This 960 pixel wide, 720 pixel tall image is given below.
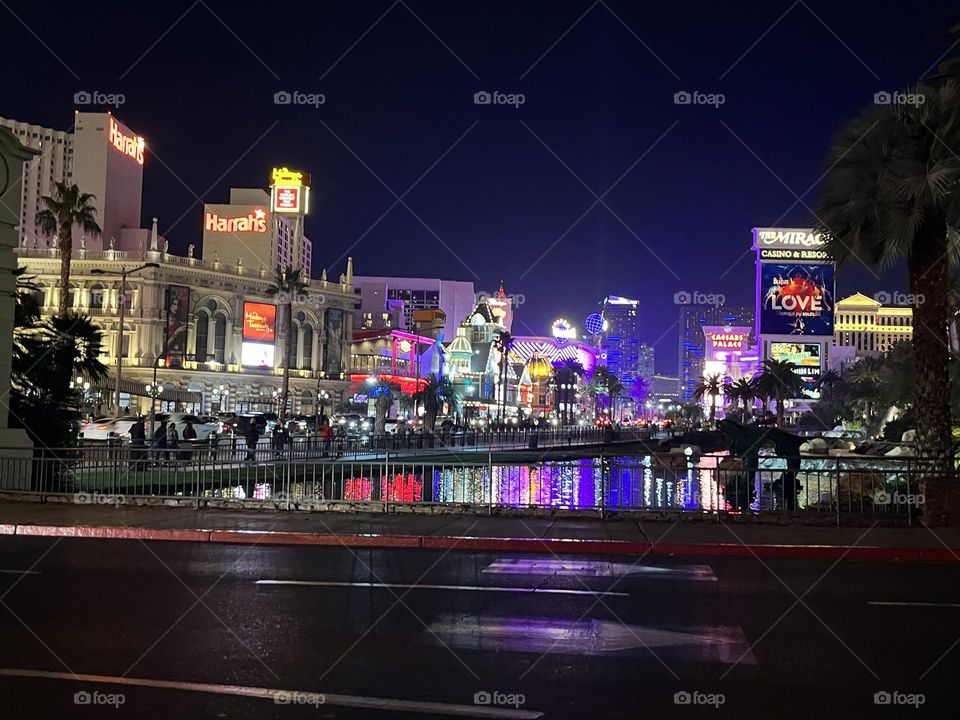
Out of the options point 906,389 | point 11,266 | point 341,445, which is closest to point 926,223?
point 11,266

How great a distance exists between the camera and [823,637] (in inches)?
301

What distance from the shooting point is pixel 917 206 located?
14.3m

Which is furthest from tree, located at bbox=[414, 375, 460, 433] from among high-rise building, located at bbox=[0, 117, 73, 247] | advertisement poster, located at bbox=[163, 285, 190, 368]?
high-rise building, located at bbox=[0, 117, 73, 247]

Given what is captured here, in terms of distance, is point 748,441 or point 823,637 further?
point 748,441

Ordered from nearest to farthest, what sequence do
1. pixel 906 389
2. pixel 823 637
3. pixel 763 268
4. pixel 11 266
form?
1. pixel 823 637
2. pixel 11 266
3. pixel 906 389
4. pixel 763 268

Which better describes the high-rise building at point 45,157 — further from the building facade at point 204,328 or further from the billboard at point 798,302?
the billboard at point 798,302

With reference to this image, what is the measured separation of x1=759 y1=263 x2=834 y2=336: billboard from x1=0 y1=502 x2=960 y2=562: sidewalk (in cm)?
11761

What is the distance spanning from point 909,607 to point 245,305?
87.8m

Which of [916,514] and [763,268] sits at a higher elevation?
[763,268]

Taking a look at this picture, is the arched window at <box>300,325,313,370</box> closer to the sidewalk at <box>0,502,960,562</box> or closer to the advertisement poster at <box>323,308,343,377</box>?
the advertisement poster at <box>323,308,343,377</box>

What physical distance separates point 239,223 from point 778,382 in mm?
68432

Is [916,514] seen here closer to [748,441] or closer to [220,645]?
[748,441]

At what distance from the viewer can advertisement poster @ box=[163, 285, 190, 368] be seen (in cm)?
8375

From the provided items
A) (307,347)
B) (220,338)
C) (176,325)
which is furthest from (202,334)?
(307,347)
